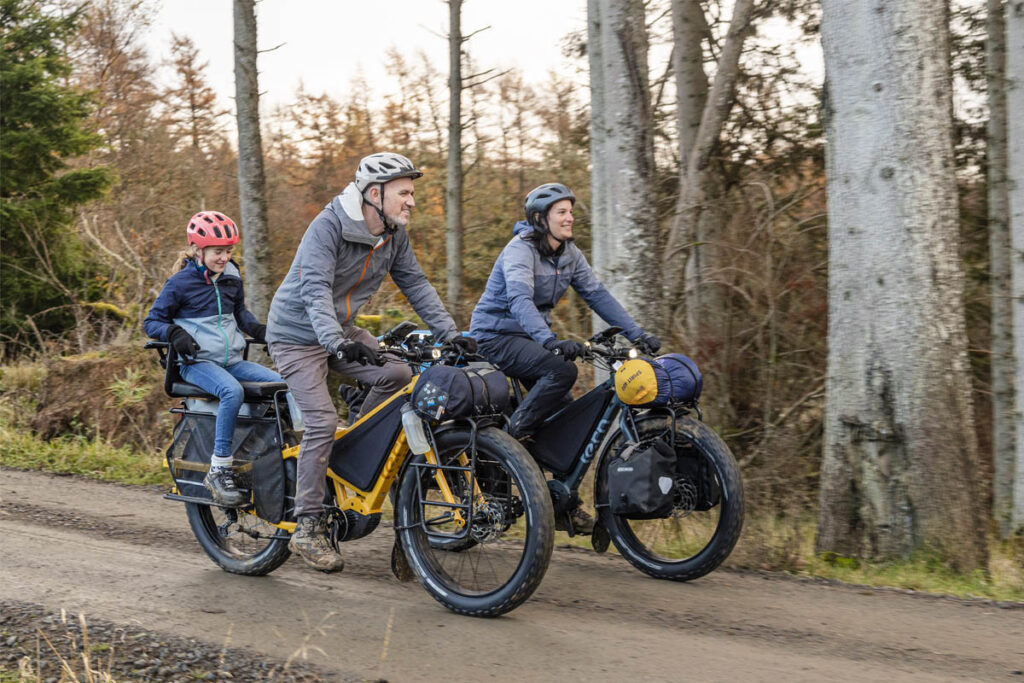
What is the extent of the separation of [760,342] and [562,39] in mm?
6043

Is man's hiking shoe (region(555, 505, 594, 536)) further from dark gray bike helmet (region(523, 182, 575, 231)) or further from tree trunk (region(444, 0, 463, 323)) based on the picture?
tree trunk (region(444, 0, 463, 323))

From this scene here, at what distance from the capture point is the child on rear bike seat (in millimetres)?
5914

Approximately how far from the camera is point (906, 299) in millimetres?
5957

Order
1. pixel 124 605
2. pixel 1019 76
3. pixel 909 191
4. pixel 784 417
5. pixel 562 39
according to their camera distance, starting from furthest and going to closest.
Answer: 1. pixel 562 39
2. pixel 784 417
3. pixel 1019 76
4. pixel 909 191
5. pixel 124 605

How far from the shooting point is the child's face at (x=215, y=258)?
604 cm

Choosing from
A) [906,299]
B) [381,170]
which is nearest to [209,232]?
[381,170]

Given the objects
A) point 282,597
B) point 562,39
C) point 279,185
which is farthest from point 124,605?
point 279,185

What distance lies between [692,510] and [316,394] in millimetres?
2227

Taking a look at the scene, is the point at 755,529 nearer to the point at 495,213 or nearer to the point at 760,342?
the point at 760,342

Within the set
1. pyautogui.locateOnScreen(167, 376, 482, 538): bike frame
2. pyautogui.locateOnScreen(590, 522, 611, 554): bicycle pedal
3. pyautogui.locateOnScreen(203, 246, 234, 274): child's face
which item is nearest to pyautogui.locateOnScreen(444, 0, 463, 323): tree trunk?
pyautogui.locateOnScreen(203, 246, 234, 274): child's face

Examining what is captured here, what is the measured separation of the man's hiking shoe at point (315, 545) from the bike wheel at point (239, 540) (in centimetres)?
31

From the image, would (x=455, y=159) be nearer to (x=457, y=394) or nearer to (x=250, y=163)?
(x=250, y=163)

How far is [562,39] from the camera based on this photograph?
43.2 ft

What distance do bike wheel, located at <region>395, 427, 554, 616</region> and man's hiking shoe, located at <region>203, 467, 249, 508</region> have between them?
1176 mm
